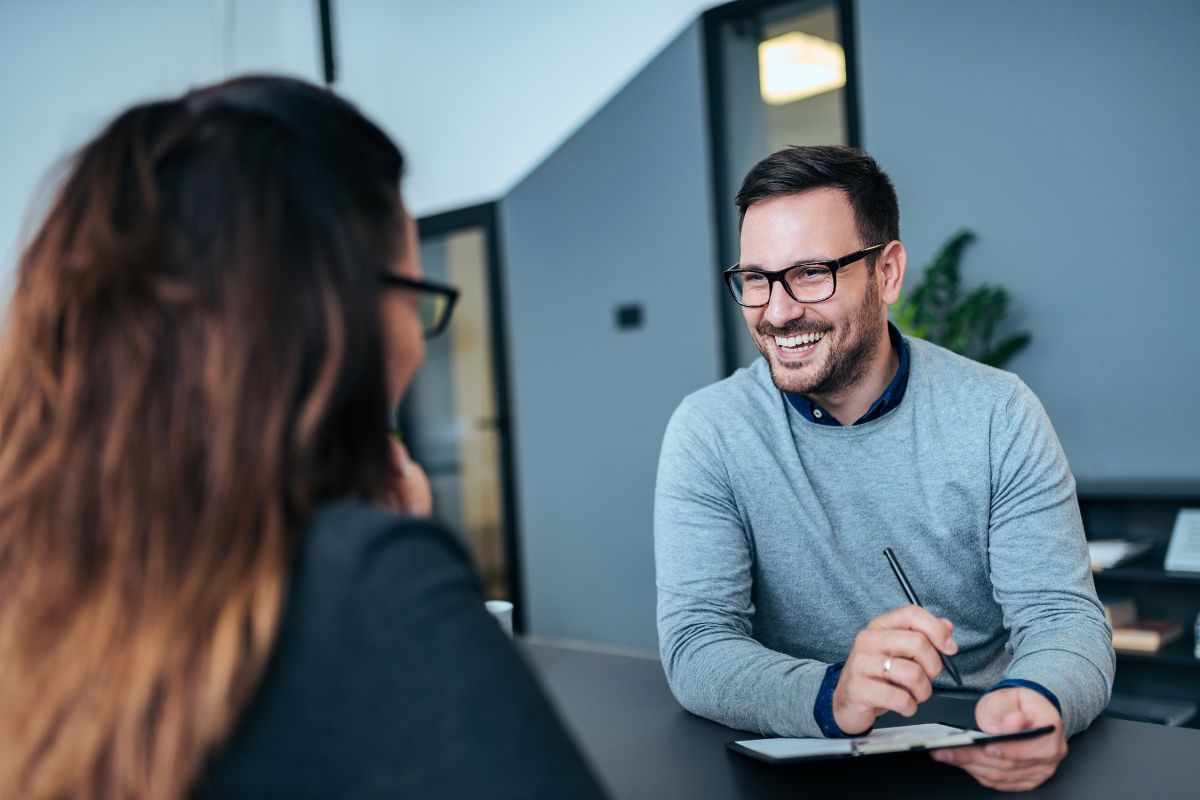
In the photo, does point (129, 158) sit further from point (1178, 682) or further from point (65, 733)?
point (1178, 682)

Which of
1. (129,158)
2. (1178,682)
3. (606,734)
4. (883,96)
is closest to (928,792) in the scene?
(606,734)

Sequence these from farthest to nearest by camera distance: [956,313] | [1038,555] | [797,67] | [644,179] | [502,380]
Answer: [502,380] < [644,179] < [797,67] < [956,313] < [1038,555]

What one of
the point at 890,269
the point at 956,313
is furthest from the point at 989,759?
the point at 956,313

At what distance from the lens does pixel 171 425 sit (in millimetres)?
543

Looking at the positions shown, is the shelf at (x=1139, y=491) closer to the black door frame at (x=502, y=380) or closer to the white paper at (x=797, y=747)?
the white paper at (x=797, y=747)

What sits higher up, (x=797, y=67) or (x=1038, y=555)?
(x=797, y=67)

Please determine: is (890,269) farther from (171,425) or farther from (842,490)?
(171,425)

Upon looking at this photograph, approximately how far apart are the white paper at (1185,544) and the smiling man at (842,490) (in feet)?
5.18

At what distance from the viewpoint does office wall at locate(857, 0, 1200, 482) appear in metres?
3.08

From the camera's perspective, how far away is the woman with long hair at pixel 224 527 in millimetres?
517

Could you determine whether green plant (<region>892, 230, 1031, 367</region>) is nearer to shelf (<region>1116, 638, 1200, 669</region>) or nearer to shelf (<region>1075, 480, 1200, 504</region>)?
shelf (<region>1075, 480, 1200, 504</region>)

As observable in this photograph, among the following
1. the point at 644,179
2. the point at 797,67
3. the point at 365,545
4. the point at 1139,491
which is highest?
the point at 797,67

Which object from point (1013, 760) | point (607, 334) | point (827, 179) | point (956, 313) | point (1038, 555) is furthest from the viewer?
point (607, 334)

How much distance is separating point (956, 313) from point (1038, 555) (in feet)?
6.55
